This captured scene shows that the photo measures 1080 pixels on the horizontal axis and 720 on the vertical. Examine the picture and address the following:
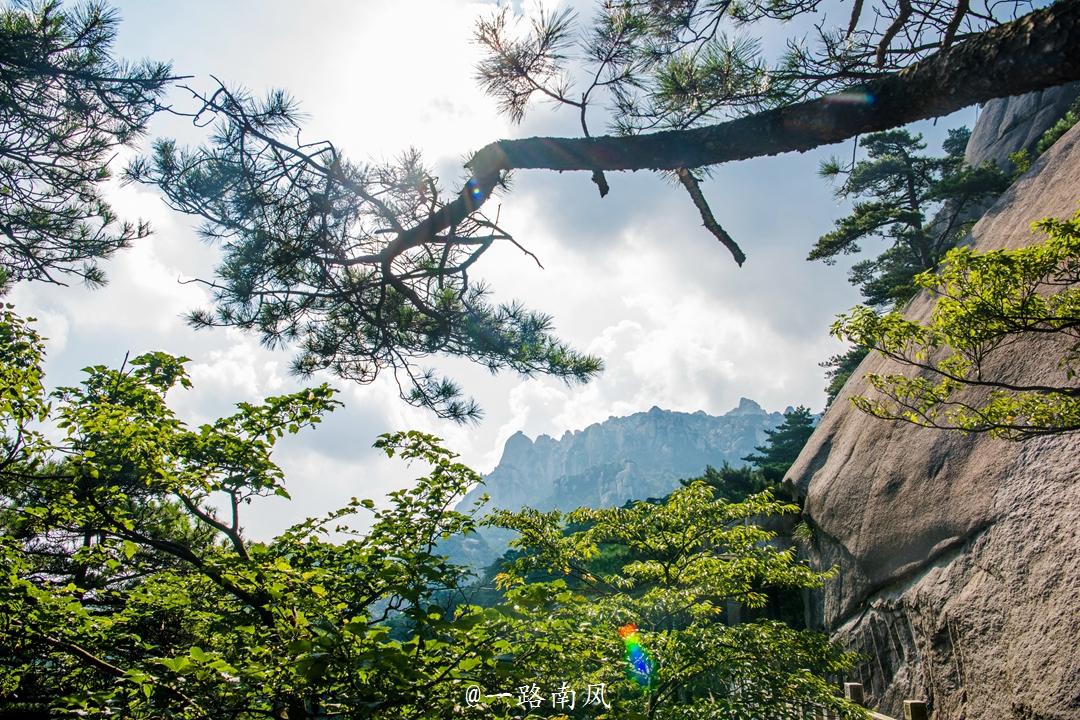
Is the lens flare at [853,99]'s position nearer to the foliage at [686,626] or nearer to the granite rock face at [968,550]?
the foliage at [686,626]

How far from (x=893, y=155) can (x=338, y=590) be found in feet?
69.2

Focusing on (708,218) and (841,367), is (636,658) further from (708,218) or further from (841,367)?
(841,367)

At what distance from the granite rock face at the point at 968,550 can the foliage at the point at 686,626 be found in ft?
4.81

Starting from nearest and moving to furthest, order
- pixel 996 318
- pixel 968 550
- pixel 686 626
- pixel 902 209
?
1. pixel 996 318
2. pixel 686 626
3. pixel 968 550
4. pixel 902 209

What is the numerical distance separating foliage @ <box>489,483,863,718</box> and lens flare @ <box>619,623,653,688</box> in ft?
0.16

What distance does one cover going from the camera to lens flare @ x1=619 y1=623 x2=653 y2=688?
4656 millimetres

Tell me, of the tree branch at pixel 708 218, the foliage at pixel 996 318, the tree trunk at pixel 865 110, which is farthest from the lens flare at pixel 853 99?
the foliage at pixel 996 318

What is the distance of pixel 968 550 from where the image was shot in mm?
7004

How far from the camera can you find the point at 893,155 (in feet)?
59.0

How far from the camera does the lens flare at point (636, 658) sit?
4.66 metres

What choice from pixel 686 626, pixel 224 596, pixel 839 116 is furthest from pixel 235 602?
pixel 686 626

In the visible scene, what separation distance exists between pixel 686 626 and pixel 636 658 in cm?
150

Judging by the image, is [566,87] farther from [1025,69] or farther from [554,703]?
[554,703]

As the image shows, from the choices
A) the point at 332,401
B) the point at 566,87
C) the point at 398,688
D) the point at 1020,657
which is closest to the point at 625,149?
the point at 566,87
